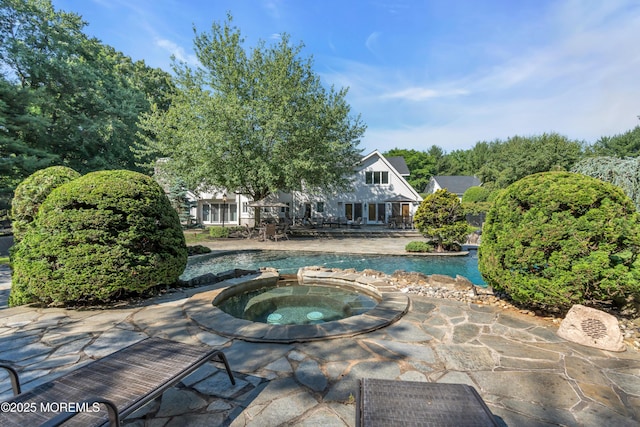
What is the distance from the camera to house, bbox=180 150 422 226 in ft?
76.0

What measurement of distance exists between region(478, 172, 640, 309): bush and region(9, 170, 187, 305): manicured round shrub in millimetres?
5480

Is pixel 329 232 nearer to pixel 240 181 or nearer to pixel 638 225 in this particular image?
pixel 240 181

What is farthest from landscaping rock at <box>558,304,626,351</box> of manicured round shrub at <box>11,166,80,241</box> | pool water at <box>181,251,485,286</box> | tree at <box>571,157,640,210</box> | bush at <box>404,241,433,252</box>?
bush at <box>404,241,433,252</box>

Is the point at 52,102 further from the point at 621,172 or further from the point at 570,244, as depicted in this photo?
the point at 621,172

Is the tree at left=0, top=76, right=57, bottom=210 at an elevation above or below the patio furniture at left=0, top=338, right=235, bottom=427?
above

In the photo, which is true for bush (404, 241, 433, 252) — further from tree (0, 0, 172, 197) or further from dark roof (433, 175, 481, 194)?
dark roof (433, 175, 481, 194)

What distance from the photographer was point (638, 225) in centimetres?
340

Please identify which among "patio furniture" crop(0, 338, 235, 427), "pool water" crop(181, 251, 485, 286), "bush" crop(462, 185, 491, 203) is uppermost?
"bush" crop(462, 185, 491, 203)

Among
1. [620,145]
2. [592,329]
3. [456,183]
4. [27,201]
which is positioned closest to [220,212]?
[27,201]

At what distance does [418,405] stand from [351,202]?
22426 mm

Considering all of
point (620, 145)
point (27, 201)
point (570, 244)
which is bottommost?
point (570, 244)

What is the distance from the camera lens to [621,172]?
639 cm

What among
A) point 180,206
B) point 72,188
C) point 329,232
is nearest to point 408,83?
point 329,232

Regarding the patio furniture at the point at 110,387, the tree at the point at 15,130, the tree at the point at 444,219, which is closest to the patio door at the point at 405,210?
the tree at the point at 444,219
